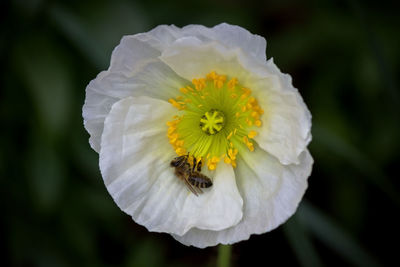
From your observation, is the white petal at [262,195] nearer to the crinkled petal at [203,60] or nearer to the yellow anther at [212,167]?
the yellow anther at [212,167]

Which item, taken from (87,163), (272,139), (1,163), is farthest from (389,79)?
(1,163)

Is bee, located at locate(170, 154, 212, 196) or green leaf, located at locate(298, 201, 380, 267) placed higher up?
bee, located at locate(170, 154, 212, 196)

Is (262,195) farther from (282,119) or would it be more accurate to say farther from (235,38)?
(235,38)

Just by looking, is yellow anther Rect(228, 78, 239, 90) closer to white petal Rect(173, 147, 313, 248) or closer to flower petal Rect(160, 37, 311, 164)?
flower petal Rect(160, 37, 311, 164)

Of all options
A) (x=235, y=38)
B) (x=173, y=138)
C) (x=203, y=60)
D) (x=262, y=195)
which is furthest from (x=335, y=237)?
(x=235, y=38)

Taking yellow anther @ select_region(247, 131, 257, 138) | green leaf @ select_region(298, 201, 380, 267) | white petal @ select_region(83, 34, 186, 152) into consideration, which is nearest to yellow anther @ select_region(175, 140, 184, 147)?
white petal @ select_region(83, 34, 186, 152)

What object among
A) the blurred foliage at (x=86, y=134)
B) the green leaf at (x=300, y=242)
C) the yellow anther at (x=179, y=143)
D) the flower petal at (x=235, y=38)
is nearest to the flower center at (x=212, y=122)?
the yellow anther at (x=179, y=143)

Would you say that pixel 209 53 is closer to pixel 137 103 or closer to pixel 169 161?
pixel 137 103
